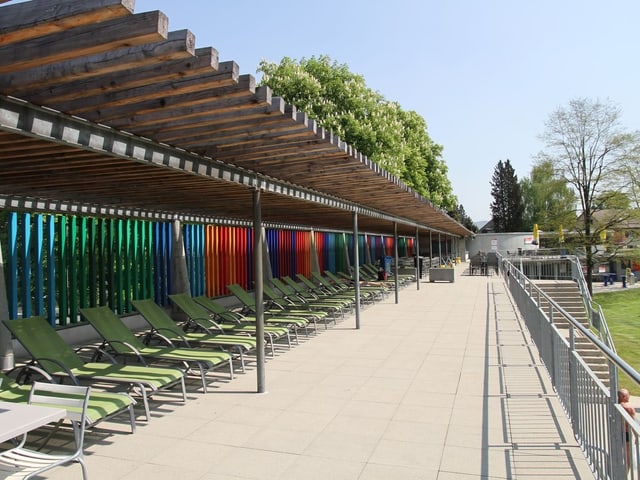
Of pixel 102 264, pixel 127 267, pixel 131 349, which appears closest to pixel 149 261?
pixel 127 267

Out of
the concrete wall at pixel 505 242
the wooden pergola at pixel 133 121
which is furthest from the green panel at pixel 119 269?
the concrete wall at pixel 505 242

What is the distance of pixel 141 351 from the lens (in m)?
6.43

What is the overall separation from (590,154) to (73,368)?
108 ft

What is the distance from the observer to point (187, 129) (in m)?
4.20

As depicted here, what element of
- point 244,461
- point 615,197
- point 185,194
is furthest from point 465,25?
point 615,197

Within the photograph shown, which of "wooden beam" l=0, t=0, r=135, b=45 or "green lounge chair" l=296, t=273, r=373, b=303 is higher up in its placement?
"wooden beam" l=0, t=0, r=135, b=45

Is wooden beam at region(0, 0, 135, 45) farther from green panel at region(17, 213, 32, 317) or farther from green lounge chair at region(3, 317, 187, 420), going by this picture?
green panel at region(17, 213, 32, 317)

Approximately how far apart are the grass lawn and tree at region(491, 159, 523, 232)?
41979mm

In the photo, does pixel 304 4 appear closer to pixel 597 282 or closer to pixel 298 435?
pixel 298 435

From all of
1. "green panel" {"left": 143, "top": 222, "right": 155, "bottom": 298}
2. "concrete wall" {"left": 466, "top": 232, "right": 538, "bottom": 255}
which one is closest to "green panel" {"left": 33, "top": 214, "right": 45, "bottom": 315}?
"green panel" {"left": 143, "top": 222, "right": 155, "bottom": 298}

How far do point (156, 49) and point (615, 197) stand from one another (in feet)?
109

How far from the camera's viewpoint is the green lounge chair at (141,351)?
5961 millimetres

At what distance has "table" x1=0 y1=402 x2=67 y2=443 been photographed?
2807mm

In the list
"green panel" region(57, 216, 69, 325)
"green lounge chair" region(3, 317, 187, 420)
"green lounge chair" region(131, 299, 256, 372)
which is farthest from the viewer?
"green panel" region(57, 216, 69, 325)
